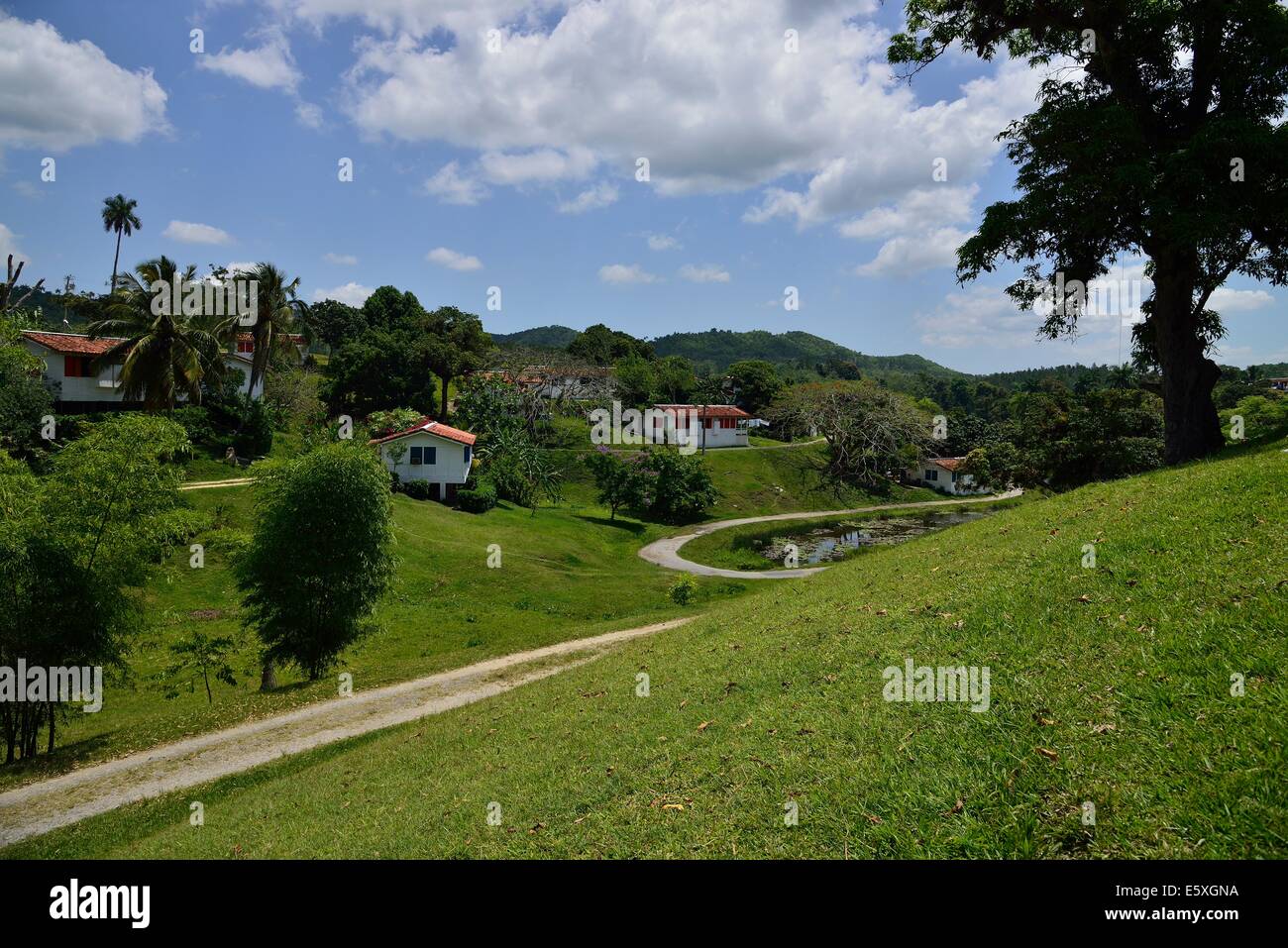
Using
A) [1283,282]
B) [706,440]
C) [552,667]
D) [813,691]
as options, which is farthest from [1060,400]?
[813,691]

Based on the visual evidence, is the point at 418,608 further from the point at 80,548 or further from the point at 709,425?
the point at 709,425

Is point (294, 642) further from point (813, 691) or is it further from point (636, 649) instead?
point (813, 691)

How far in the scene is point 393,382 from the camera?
7006 centimetres

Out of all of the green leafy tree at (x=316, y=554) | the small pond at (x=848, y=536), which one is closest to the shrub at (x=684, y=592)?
the green leafy tree at (x=316, y=554)

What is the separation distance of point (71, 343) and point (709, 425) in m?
68.3

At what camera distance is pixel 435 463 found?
53.2 m

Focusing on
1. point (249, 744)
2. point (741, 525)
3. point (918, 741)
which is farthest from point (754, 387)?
point (918, 741)

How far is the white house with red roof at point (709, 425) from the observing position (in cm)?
8969

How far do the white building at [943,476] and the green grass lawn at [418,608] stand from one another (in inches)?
2156

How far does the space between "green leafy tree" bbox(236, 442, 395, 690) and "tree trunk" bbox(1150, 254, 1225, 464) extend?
75.2 feet

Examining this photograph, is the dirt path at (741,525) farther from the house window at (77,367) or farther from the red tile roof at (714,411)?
the house window at (77,367)

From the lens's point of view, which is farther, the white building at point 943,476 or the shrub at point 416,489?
the white building at point 943,476

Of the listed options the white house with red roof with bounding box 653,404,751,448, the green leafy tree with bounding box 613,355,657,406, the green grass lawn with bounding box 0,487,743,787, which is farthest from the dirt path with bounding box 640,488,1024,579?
the green leafy tree with bounding box 613,355,657,406
